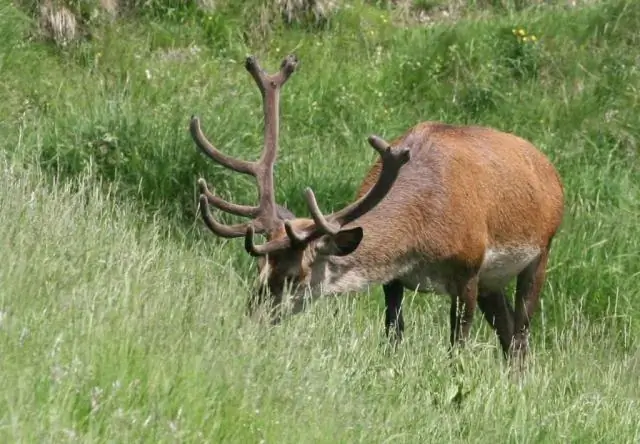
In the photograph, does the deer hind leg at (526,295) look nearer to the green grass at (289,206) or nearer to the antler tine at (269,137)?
the green grass at (289,206)

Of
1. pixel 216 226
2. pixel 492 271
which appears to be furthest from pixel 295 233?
pixel 492 271

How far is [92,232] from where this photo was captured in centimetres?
774

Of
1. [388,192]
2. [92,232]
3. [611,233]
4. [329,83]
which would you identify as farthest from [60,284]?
[329,83]

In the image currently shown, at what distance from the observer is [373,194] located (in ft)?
27.6

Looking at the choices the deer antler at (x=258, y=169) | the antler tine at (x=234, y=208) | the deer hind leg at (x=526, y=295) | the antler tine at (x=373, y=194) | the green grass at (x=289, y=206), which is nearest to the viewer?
the green grass at (x=289, y=206)

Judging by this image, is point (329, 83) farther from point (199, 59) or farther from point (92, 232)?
point (92, 232)

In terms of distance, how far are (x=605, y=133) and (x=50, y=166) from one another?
17.3 feet

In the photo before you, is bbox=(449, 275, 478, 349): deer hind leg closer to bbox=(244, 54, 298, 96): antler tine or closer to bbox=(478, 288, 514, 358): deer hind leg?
bbox=(478, 288, 514, 358): deer hind leg

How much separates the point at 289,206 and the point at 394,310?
7.17 ft

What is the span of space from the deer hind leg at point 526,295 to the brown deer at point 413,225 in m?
0.01

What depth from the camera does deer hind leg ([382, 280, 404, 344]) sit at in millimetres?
8805

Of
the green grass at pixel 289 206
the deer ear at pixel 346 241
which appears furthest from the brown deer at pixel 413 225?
the green grass at pixel 289 206

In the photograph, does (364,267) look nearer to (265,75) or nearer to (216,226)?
(216,226)

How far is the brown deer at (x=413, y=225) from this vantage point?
830 centimetres
